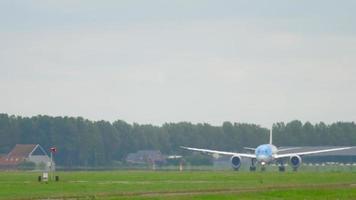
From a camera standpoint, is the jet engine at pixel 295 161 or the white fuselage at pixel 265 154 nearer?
the white fuselage at pixel 265 154

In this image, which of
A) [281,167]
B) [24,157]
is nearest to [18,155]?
[24,157]

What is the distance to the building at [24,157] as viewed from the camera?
178 metres

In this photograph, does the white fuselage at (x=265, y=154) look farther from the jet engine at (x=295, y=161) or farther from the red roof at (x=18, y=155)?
the red roof at (x=18, y=155)

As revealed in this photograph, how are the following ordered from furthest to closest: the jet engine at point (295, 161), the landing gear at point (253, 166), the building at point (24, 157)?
the building at point (24, 157) < the jet engine at point (295, 161) < the landing gear at point (253, 166)

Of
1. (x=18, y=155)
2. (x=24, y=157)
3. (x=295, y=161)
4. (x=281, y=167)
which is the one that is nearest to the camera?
(x=281, y=167)

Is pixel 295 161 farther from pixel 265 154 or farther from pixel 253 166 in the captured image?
pixel 253 166

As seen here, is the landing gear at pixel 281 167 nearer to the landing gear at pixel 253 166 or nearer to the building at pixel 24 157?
the landing gear at pixel 253 166

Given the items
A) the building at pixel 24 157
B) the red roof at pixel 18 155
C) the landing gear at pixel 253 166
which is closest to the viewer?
the landing gear at pixel 253 166

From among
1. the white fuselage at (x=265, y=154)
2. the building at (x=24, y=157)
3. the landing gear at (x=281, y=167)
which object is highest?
the building at (x=24, y=157)

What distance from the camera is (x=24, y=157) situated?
18012cm

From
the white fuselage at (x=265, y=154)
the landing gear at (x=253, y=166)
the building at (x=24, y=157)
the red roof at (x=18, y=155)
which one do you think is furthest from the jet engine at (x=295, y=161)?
the red roof at (x=18, y=155)

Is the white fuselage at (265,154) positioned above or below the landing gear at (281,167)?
above

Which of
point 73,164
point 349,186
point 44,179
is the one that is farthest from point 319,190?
point 73,164

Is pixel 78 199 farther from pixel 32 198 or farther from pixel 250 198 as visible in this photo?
pixel 250 198
